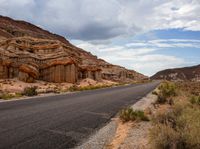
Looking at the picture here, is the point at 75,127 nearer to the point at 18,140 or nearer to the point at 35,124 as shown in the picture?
the point at 35,124

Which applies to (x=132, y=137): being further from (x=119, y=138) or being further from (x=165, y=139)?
(x=165, y=139)

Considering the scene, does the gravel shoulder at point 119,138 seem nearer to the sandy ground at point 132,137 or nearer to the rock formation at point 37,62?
the sandy ground at point 132,137

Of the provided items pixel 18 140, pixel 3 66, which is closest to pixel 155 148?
pixel 18 140

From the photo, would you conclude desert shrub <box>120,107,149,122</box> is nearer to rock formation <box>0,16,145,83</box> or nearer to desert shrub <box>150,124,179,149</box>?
desert shrub <box>150,124,179,149</box>

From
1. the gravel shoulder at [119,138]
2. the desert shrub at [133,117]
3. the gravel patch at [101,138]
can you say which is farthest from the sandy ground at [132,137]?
the desert shrub at [133,117]

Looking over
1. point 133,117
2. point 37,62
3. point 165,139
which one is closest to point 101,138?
point 165,139

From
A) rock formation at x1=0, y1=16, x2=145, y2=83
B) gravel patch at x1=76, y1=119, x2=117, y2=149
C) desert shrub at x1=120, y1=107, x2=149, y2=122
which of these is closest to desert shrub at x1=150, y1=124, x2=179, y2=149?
gravel patch at x1=76, y1=119, x2=117, y2=149

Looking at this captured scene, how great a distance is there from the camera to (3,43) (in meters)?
59.3

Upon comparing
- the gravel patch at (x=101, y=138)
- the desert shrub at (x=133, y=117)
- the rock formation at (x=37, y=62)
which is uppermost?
the rock formation at (x=37, y=62)

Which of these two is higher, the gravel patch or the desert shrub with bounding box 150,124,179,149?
the desert shrub with bounding box 150,124,179,149

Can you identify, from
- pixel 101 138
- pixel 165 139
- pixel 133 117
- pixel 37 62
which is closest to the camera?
pixel 165 139

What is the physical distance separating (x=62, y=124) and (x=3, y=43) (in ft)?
163

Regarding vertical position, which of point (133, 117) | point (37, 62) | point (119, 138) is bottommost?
point (119, 138)

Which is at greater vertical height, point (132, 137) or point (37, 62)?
point (37, 62)
